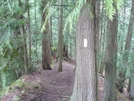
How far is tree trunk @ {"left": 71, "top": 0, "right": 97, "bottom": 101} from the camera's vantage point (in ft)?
14.9

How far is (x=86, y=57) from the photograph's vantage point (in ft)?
15.4

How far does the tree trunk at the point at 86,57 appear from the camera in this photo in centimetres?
455

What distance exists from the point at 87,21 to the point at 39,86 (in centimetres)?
437

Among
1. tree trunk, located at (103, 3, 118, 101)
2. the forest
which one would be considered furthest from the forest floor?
tree trunk, located at (103, 3, 118, 101)

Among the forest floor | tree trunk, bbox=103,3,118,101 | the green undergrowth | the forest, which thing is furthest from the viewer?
the green undergrowth

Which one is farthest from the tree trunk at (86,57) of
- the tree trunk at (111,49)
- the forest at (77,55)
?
the tree trunk at (111,49)

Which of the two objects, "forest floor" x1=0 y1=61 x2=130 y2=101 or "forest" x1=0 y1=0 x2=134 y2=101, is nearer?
"forest" x1=0 y1=0 x2=134 y2=101

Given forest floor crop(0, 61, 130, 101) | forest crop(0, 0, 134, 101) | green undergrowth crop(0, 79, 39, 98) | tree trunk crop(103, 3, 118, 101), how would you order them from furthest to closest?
green undergrowth crop(0, 79, 39, 98)
forest floor crop(0, 61, 130, 101)
tree trunk crop(103, 3, 118, 101)
forest crop(0, 0, 134, 101)

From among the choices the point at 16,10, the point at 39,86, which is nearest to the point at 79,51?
the point at 16,10

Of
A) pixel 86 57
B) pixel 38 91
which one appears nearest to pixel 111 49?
pixel 86 57

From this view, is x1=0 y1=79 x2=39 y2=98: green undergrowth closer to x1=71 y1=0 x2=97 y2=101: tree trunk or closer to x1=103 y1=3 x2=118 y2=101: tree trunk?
x1=71 y1=0 x2=97 y2=101: tree trunk

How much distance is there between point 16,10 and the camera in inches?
227

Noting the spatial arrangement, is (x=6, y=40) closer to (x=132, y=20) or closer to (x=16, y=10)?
(x=16, y=10)

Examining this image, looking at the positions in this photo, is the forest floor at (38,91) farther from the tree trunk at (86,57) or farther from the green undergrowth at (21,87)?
the tree trunk at (86,57)
